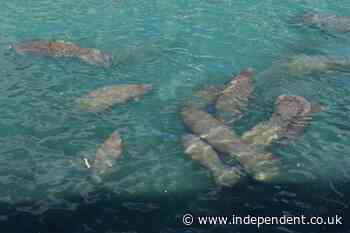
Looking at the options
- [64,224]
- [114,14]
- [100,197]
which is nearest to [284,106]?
[100,197]

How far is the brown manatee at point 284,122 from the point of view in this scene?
656 inches

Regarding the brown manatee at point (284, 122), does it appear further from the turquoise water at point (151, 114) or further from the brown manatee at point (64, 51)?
the brown manatee at point (64, 51)

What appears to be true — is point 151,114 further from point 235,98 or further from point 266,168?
point 266,168

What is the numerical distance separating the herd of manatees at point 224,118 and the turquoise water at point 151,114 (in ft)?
1.20

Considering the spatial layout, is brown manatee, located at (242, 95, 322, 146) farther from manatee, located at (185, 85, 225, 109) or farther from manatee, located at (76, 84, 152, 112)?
manatee, located at (76, 84, 152, 112)

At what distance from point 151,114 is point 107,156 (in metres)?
3.12

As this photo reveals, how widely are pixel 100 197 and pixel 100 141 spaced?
112 inches

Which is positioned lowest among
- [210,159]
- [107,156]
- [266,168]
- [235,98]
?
[266,168]

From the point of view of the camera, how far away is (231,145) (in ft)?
53.5

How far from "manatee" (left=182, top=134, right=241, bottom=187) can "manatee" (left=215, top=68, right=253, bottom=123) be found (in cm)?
185

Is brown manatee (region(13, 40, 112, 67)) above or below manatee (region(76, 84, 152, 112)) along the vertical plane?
above

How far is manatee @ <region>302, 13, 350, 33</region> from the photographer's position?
24766mm

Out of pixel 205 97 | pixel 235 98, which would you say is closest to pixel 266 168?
pixel 235 98

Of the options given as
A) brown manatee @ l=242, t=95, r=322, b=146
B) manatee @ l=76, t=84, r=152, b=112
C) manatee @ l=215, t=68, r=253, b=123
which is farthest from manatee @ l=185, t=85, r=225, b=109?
brown manatee @ l=242, t=95, r=322, b=146
